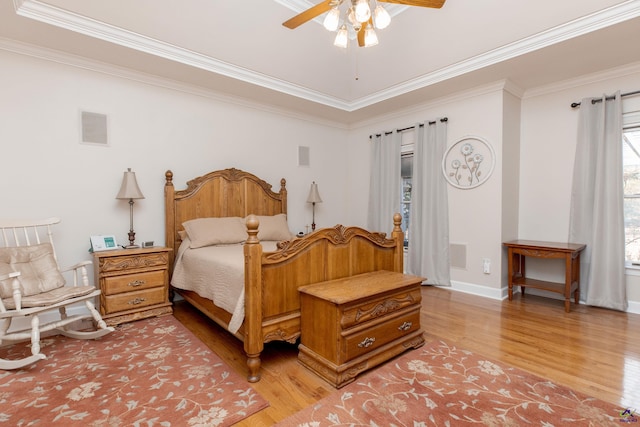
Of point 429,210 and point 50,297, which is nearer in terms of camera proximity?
point 50,297

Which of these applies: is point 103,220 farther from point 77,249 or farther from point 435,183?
point 435,183

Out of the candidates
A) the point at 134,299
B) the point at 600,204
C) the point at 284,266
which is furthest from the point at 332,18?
the point at 600,204

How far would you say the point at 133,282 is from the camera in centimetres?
313

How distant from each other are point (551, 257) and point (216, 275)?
3528 millimetres

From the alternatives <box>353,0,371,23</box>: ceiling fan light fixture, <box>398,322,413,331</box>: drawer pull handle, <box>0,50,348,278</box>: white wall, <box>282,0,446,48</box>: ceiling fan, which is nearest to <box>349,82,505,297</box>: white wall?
<box>398,322,413,331</box>: drawer pull handle

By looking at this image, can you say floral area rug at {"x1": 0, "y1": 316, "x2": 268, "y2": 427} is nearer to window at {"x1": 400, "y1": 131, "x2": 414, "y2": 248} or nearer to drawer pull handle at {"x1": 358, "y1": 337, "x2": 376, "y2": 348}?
drawer pull handle at {"x1": 358, "y1": 337, "x2": 376, "y2": 348}

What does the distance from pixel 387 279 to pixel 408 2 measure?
196 cm

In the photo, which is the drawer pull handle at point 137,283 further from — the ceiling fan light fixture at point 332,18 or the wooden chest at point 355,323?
the ceiling fan light fixture at point 332,18

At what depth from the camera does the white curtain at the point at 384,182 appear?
5020 mm

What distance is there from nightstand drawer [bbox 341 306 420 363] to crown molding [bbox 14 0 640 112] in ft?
9.29

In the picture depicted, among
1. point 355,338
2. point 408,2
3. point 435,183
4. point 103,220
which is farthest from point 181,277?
point 435,183

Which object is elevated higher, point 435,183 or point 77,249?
point 435,183

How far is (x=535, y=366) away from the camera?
229 cm

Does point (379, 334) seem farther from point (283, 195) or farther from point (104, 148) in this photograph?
point (104, 148)
